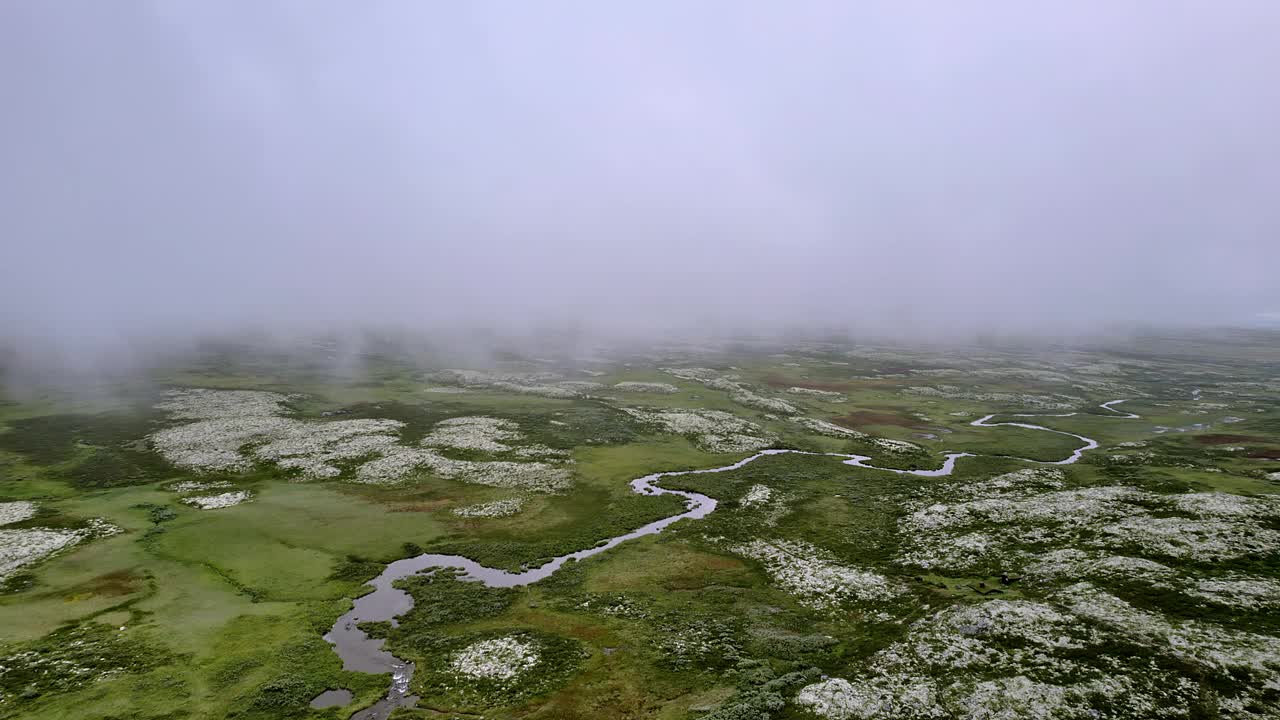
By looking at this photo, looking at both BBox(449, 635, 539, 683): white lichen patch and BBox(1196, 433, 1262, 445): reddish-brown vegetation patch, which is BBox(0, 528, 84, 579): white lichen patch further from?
BBox(1196, 433, 1262, 445): reddish-brown vegetation patch

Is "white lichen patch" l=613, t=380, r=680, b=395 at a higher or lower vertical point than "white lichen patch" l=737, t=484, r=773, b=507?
higher

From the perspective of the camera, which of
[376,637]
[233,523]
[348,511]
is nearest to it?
[376,637]

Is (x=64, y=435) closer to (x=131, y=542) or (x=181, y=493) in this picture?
(x=181, y=493)

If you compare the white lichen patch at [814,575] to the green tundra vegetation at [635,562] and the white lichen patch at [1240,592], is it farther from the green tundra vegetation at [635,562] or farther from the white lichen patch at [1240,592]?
the white lichen patch at [1240,592]

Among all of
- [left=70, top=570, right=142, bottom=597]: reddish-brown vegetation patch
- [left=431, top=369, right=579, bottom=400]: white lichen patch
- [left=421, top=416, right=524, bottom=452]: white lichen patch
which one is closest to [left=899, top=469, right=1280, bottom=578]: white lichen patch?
[left=421, top=416, right=524, bottom=452]: white lichen patch

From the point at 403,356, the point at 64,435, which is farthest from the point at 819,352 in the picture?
the point at 64,435

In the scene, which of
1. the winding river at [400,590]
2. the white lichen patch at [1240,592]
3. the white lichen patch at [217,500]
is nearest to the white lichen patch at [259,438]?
the white lichen patch at [217,500]

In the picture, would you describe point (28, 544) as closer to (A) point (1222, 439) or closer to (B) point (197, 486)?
(B) point (197, 486)
